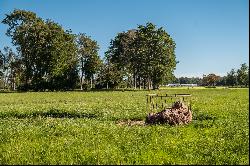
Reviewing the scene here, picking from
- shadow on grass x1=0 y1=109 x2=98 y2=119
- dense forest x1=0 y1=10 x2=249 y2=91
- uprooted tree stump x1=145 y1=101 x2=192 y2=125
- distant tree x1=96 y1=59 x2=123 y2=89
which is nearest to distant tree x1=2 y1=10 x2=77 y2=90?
dense forest x1=0 y1=10 x2=249 y2=91

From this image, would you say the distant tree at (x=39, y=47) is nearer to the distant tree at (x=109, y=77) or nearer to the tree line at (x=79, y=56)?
the tree line at (x=79, y=56)

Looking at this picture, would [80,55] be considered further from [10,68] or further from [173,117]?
[173,117]

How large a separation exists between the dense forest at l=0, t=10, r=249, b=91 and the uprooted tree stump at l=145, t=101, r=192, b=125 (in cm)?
9215

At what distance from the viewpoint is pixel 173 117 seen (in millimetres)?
24078

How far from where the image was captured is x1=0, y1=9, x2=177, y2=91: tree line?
114250mm

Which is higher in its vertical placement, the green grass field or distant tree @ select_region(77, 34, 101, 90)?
distant tree @ select_region(77, 34, 101, 90)

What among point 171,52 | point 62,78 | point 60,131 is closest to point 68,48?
point 62,78

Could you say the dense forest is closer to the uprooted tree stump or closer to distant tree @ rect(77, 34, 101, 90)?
distant tree @ rect(77, 34, 101, 90)

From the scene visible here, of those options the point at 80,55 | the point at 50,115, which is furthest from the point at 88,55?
the point at 50,115

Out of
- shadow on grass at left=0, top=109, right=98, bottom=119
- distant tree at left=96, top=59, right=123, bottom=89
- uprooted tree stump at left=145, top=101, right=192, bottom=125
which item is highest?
distant tree at left=96, top=59, right=123, bottom=89

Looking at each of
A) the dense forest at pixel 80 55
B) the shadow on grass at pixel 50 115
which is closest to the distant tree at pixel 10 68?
the dense forest at pixel 80 55

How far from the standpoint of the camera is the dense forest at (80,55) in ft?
375

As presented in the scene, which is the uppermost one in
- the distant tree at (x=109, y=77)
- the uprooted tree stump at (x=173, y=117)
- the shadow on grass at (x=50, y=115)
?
the distant tree at (x=109, y=77)

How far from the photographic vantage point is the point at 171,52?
12206 cm
